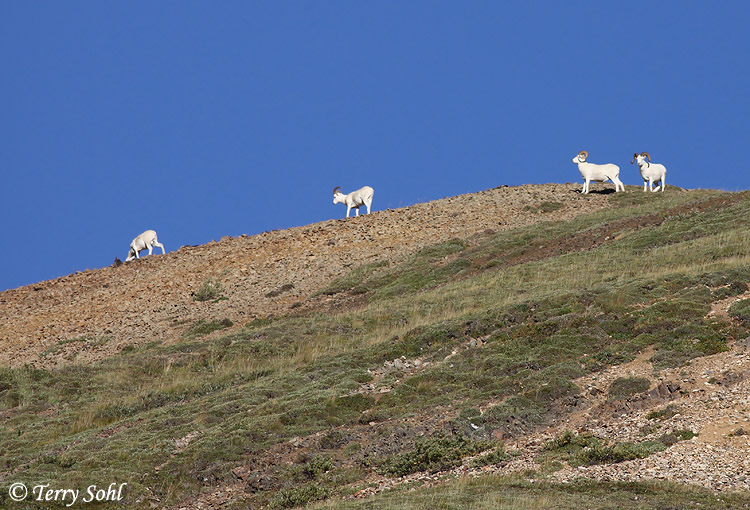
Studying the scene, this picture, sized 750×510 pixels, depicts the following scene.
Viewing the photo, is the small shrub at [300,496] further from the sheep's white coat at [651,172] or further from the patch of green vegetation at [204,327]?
the sheep's white coat at [651,172]

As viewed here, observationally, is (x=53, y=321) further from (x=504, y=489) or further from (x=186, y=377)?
(x=504, y=489)

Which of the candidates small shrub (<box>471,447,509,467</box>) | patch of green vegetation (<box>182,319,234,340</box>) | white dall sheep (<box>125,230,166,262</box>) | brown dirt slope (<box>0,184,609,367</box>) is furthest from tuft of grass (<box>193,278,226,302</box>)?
small shrub (<box>471,447,509,467</box>)

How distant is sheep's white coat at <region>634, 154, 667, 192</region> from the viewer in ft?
153

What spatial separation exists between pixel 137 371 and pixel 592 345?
43.0 feet

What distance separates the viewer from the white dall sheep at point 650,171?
153 ft

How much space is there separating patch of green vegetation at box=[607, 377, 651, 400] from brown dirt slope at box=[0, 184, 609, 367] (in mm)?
16458

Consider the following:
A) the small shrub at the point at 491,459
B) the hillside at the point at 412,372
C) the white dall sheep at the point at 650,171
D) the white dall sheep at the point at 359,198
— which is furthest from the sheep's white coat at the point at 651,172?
the small shrub at the point at 491,459

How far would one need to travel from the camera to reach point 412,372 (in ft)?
74.2

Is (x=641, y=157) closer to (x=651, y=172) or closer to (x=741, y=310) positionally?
(x=651, y=172)

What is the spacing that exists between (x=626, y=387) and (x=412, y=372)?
223 inches

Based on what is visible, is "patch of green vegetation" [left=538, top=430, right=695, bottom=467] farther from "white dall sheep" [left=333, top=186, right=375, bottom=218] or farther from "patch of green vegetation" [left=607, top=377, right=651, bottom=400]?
"white dall sheep" [left=333, top=186, right=375, bottom=218]

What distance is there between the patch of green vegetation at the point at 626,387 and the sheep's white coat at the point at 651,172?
29.3m

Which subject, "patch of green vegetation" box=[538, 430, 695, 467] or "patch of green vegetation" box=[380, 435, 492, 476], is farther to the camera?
"patch of green vegetation" box=[380, 435, 492, 476]

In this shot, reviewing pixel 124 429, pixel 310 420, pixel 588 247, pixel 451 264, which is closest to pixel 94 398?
pixel 124 429
